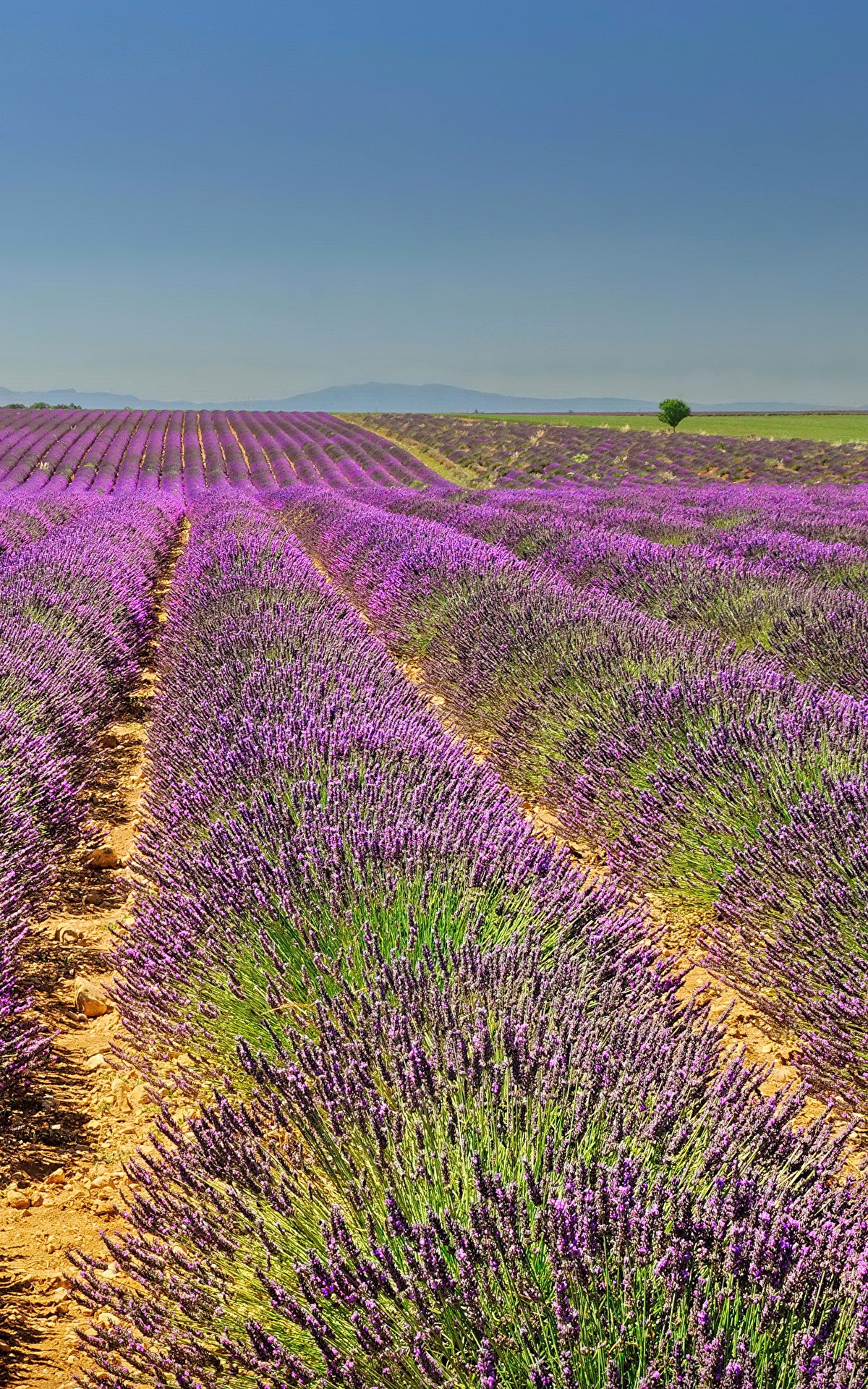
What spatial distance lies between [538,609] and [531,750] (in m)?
1.44

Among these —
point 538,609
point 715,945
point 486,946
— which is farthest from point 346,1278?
point 538,609

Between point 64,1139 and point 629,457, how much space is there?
24.3 m

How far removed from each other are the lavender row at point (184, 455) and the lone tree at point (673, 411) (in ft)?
43.2

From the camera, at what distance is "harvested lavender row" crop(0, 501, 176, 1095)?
2.38 meters

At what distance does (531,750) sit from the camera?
4.32m

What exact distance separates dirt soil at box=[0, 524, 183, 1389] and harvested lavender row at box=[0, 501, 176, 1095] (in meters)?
0.11

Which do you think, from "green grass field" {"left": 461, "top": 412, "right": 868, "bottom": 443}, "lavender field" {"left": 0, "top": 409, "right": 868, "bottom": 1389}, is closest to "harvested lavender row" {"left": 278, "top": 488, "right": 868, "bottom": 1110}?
"lavender field" {"left": 0, "top": 409, "right": 868, "bottom": 1389}

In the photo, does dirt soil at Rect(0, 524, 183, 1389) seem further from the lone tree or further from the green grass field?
the lone tree

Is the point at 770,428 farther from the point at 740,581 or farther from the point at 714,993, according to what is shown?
the point at 714,993

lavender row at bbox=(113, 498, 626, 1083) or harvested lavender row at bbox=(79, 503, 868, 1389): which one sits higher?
→ lavender row at bbox=(113, 498, 626, 1083)

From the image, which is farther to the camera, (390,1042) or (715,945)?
(715,945)

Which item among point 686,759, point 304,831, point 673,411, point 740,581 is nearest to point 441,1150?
point 304,831

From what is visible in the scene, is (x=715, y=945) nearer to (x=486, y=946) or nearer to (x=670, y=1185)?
(x=486, y=946)

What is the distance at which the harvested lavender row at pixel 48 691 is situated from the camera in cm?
238
